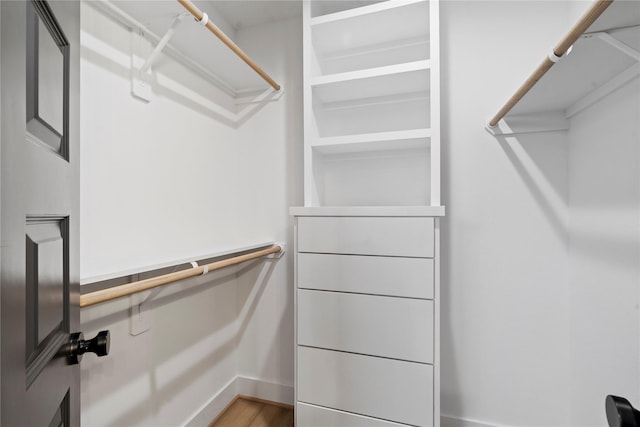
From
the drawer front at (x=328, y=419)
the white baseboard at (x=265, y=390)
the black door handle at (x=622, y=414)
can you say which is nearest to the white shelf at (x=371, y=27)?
the black door handle at (x=622, y=414)

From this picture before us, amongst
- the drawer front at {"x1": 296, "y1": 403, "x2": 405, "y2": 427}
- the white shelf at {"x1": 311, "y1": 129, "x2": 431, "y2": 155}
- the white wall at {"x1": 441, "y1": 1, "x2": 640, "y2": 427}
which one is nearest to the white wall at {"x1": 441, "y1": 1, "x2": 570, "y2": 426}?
the white wall at {"x1": 441, "y1": 1, "x2": 640, "y2": 427}

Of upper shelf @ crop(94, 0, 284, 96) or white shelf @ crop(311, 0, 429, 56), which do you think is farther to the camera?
white shelf @ crop(311, 0, 429, 56)

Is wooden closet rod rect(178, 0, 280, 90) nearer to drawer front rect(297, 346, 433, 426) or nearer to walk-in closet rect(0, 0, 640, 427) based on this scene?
walk-in closet rect(0, 0, 640, 427)

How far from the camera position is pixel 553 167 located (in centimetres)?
142

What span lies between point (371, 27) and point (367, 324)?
1.37 m

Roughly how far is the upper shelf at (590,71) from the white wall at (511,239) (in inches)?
3.7

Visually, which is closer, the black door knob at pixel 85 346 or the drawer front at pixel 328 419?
the black door knob at pixel 85 346

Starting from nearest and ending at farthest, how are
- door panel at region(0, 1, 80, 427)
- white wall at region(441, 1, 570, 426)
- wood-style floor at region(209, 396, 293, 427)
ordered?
1. door panel at region(0, 1, 80, 427)
2. white wall at region(441, 1, 570, 426)
3. wood-style floor at region(209, 396, 293, 427)

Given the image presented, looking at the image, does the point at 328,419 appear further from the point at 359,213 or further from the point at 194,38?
the point at 194,38

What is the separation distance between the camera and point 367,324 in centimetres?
132

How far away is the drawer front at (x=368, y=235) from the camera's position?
1256mm

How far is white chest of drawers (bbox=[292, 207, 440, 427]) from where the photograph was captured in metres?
1.25

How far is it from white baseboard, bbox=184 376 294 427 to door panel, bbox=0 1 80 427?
1.25 meters

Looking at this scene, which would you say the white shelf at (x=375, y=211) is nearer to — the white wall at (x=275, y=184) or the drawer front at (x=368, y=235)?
the drawer front at (x=368, y=235)
